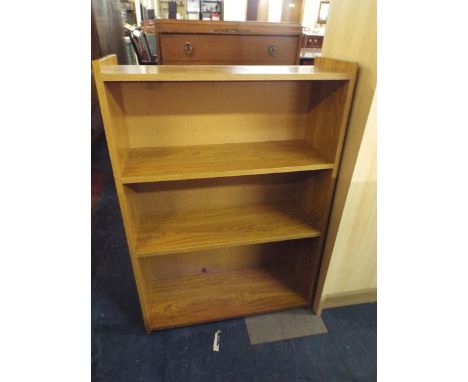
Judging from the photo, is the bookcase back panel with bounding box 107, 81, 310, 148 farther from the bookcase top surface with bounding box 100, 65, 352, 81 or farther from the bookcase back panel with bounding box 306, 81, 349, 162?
the bookcase top surface with bounding box 100, 65, 352, 81

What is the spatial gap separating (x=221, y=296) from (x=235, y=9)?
609 centimetres

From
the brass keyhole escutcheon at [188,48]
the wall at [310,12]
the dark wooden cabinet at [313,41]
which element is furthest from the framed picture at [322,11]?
the brass keyhole escutcheon at [188,48]

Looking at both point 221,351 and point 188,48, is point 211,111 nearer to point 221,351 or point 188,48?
point 188,48

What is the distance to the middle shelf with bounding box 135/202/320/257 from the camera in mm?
1188

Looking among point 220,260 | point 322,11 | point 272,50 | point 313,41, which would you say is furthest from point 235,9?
point 220,260

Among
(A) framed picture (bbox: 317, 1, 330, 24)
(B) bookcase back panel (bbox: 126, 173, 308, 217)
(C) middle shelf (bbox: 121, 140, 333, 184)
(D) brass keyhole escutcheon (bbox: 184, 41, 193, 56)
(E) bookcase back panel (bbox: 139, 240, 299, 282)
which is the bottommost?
(E) bookcase back panel (bbox: 139, 240, 299, 282)

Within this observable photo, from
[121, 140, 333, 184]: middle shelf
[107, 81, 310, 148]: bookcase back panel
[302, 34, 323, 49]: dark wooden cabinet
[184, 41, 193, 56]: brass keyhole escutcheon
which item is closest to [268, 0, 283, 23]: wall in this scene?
[302, 34, 323, 49]: dark wooden cabinet

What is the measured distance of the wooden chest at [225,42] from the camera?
1602 millimetres

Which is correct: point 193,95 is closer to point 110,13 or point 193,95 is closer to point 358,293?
point 358,293

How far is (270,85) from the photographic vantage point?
3.86ft

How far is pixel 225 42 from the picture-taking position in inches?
66.1

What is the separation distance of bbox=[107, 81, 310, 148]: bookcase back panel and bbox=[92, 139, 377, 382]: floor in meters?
0.89

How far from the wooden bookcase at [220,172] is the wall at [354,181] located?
0.04m

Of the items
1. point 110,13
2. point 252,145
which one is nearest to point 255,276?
point 252,145
